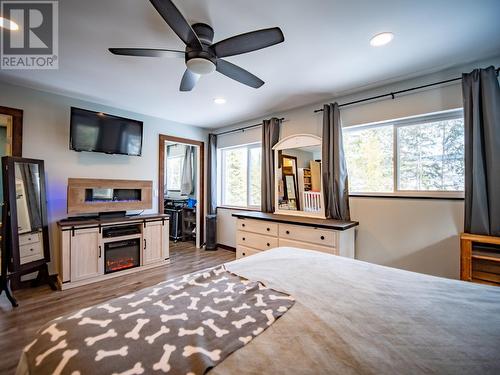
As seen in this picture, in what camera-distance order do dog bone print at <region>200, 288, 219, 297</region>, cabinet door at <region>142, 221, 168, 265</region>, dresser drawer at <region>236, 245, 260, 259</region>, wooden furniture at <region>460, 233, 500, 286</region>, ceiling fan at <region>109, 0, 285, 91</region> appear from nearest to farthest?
1. dog bone print at <region>200, 288, 219, 297</region>
2. ceiling fan at <region>109, 0, 285, 91</region>
3. wooden furniture at <region>460, 233, 500, 286</region>
4. dresser drawer at <region>236, 245, 260, 259</region>
5. cabinet door at <region>142, 221, 168, 265</region>

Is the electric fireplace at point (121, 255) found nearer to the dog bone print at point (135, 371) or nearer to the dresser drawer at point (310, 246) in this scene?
the dresser drawer at point (310, 246)

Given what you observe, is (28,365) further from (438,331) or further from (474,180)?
(474,180)

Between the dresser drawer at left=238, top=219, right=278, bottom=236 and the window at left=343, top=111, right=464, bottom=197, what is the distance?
1.16 metres

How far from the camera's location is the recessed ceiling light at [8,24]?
5.71ft

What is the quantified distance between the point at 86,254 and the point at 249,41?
3194mm

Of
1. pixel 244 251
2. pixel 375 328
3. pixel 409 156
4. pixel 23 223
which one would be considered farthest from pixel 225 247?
pixel 375 328

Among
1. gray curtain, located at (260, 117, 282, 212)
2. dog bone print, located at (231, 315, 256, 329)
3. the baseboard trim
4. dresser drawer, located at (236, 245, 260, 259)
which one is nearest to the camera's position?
dog bone print, located at (231, 315, 256, 329)

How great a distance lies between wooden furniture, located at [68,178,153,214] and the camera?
3068mm

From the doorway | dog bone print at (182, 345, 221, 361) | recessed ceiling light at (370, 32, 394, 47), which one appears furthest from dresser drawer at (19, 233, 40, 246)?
recessed ceiling light at (370, 32, 394, 47)

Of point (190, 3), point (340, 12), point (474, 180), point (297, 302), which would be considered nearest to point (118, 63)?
point (190, 3)

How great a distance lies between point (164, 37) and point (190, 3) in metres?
0.48

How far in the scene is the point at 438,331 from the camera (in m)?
0.85

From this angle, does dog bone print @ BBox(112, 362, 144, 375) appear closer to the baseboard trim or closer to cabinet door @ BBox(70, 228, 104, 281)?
cabinet door @ BBox(70, 228, 104, 281)

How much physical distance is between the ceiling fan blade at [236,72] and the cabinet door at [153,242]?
8.57 ft
